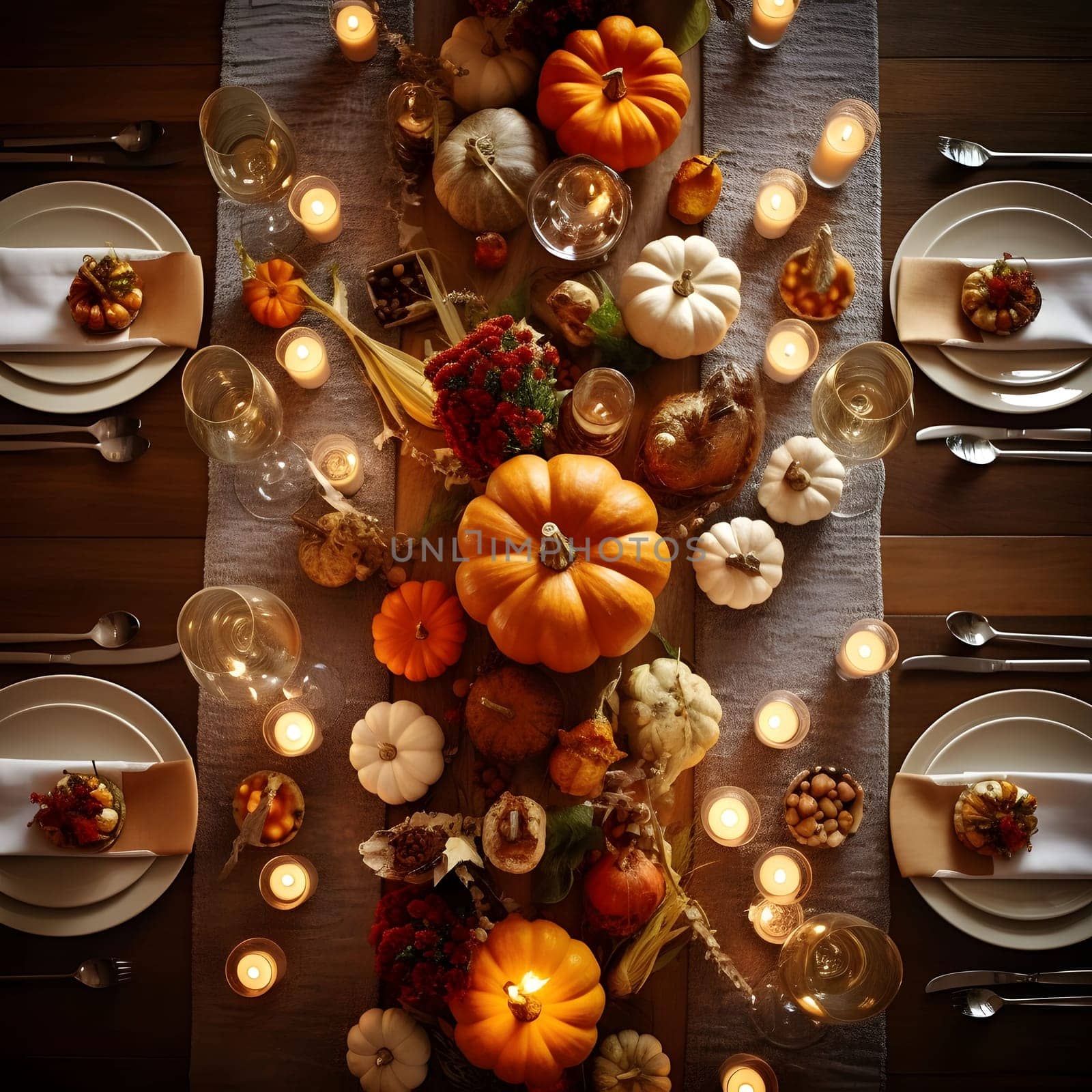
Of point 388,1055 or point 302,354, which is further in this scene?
point 302,354

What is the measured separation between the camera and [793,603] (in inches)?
81.5

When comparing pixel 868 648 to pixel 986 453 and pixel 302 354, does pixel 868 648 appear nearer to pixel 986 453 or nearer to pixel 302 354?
pixel 986 453

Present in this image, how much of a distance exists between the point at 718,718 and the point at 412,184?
1531 millimetres

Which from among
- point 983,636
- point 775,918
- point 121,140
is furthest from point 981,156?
point 121,140

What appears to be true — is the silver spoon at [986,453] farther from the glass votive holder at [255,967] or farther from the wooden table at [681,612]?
the glass votive holder at [255,967]

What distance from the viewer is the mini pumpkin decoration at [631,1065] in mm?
1816

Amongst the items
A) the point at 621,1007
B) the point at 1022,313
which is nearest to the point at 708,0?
the point at 1022,313

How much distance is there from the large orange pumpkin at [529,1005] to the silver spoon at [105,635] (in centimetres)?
114

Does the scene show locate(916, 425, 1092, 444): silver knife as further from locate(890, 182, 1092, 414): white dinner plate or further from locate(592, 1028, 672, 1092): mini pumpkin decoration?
locate(592, 1028, 672, 1092): mini pumpkin decoration

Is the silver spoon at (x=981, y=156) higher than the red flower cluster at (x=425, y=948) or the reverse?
higher

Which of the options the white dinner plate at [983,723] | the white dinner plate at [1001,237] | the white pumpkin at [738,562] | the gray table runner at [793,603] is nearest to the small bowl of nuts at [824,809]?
the gray table runner at [793,603]

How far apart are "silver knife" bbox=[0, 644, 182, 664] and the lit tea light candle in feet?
2.43

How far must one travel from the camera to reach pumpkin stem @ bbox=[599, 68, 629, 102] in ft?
6.30

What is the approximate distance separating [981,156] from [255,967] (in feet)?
8.89
